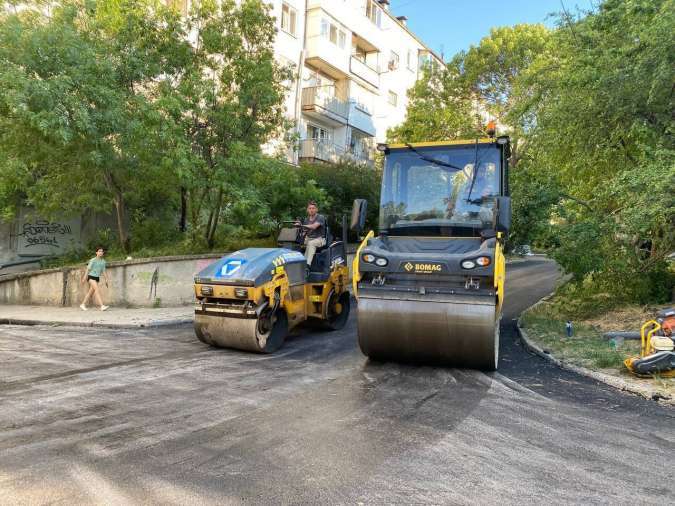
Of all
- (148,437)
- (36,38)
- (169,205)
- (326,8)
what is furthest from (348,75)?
(148,437)

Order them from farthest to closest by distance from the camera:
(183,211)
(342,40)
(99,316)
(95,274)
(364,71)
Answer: (364,71)
(342,40)
(183,211)
(95,274)
(99,316)

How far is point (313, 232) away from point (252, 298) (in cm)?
242

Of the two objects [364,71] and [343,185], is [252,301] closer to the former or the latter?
[343,185]

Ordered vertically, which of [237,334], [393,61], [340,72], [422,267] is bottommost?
[237,334]

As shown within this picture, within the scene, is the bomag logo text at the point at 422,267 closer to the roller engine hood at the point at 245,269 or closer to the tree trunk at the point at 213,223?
the roller engine hood at the point at 245,269

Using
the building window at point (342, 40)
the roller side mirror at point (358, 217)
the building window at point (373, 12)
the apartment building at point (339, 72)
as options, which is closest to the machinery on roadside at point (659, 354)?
the roller side mirror at point (358, 217)

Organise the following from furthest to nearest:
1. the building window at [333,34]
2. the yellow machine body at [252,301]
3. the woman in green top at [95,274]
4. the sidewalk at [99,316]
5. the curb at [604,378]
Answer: the building window at [333,34], the woman in green top at [95,274], the sidewalk at [99,316], the yellow machine body at [252,301], the curb at [604,378]

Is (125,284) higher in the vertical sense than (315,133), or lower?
lower

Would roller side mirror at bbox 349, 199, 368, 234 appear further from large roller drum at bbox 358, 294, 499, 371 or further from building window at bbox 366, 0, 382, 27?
building window at bbox 366, 0, 382, 27

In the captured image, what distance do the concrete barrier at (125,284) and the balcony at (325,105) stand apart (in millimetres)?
12474

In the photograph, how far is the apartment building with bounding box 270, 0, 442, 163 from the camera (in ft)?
77.0

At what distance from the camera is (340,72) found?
2609 centimetres

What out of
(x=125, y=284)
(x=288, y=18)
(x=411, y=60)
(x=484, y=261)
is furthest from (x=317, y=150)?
(x=484, y=261)

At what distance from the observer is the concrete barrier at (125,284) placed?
1270cm
